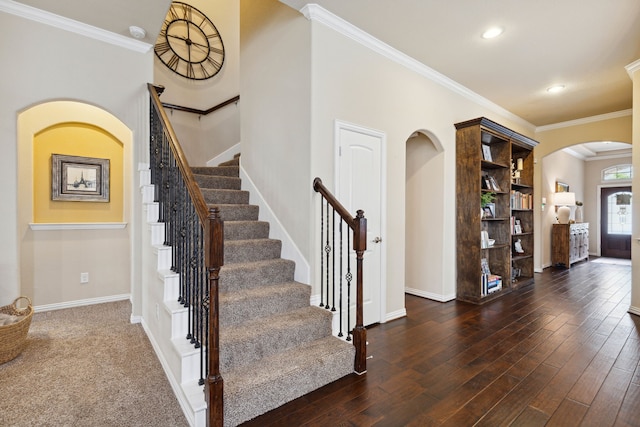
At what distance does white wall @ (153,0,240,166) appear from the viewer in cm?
497

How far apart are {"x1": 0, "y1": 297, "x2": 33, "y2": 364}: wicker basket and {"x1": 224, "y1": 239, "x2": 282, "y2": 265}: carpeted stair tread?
1.61 metres

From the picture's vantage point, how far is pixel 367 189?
3.32 meters

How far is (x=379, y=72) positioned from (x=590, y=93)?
12.2 ft

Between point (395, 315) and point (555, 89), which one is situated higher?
point (555, 89)

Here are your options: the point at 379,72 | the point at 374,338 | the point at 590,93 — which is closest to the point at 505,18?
the point at 379,72

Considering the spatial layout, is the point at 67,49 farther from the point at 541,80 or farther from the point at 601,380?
the point at 541,80

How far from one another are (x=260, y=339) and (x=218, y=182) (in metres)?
2.07

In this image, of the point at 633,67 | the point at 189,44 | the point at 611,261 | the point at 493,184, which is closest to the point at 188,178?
the point at 189,44

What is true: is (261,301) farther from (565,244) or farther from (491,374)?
(565,244)

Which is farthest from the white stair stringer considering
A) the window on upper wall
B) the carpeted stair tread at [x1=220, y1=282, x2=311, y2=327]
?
the window on upper wall

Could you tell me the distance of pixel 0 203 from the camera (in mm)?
2605

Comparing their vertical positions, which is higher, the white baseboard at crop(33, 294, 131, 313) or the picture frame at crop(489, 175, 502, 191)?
the picture frame at crop(489, 175, 502, 191)

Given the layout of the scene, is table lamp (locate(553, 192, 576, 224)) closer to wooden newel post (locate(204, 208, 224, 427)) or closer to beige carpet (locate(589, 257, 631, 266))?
beige carpet (locate(589, 257, 631, 266))

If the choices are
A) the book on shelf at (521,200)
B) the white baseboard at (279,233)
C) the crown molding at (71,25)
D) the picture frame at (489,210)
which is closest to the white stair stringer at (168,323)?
the white baseboard at (279,233)
